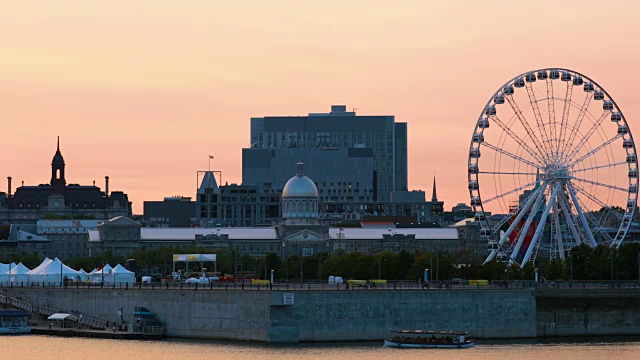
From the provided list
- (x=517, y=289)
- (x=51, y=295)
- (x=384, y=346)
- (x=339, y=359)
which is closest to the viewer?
(x=339, y=359)

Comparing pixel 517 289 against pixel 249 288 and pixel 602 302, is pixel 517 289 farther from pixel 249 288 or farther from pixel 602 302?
pixel 249 288

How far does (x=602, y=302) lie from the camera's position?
16688 cm

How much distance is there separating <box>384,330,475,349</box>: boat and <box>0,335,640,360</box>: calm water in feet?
3.94

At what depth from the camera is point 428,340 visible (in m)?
155

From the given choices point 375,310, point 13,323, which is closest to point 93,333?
point 13,323

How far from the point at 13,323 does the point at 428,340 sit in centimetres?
4111

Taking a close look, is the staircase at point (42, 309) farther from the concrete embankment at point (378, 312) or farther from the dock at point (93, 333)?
the concrete embankment at point (378, 312)

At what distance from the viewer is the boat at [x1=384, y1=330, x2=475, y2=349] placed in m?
154

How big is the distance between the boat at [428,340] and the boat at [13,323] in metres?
36.8

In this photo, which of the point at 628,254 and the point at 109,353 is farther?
the point at 628,254

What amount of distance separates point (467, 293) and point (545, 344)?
7763 millimetres

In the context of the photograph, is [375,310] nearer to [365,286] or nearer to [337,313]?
[337,313]

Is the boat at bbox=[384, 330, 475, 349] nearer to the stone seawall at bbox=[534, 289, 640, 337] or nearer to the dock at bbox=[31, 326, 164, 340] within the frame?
the stone seawall at bbox=[534, 289, 640, 337]

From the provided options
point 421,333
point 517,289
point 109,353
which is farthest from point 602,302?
point 109,353
